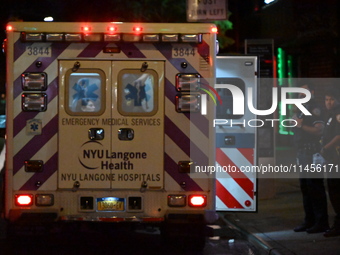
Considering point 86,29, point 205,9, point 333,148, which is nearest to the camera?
point 86,29

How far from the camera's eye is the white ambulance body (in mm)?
7699

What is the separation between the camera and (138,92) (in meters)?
7.77

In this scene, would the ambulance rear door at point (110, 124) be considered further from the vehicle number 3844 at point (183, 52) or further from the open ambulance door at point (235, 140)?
the open ambulance door at point (235, 140)

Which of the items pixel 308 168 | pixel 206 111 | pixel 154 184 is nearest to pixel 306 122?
pixel 308 168

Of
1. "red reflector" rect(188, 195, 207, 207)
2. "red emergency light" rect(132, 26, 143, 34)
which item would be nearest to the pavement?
"red reflector" rect(188, 195, 207, 207)

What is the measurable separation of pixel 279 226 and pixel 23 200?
4.11 m

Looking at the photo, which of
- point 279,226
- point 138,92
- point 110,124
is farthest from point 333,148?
point 110,124

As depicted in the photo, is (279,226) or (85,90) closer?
(85,90)

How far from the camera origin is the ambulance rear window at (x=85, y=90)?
25.5ft

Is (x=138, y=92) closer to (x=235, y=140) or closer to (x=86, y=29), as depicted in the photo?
(x=86, y=29)

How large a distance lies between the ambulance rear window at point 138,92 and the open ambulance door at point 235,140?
220 cm

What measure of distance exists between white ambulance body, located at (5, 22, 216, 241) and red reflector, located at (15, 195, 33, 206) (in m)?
0.01

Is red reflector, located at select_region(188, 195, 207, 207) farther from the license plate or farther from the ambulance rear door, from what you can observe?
the license plate

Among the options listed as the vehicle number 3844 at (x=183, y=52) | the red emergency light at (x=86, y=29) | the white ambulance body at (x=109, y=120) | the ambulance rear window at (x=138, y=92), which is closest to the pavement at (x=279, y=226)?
the white ambulance body at (x=109, y=120)
